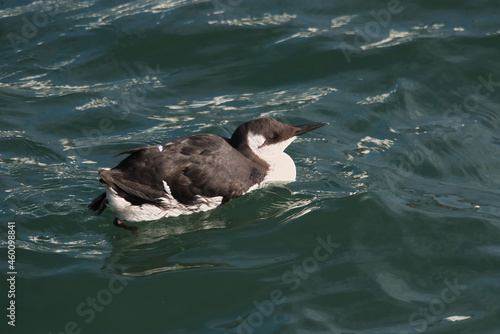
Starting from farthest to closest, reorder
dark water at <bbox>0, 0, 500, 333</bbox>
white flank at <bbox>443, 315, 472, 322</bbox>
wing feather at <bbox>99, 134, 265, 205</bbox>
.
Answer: wing feather at <bbox>99, 134, 265, 205</bbox> → dark water at <bbox>0, 0, 500, 333</bbox> → white flank at <bbox>443, 315, 472, 322</bbox>

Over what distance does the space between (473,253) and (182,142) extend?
106 inches

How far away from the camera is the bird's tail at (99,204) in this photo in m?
6.37

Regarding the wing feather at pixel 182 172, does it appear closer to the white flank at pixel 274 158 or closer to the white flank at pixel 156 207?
the white flank at pixel 156 207

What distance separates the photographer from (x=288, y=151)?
7754 millimetres

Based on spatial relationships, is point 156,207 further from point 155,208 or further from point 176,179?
point 176,179

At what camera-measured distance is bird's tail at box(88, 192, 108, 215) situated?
6.37m

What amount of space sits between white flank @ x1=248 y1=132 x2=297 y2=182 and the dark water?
0.17m

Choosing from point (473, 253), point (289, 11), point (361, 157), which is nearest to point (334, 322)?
point (473, 253)

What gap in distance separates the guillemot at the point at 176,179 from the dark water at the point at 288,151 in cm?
18

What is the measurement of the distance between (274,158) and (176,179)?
116 cm

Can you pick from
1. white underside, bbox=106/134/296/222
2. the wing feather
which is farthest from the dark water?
the wing feather

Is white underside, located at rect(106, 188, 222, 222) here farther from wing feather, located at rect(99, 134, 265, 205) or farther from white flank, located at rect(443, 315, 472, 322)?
white flank, located at rect(443, 315, 472, 322)

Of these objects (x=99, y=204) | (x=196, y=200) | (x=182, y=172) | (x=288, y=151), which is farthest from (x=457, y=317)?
(x=99, y=204)

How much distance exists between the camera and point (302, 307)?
17.2ft
